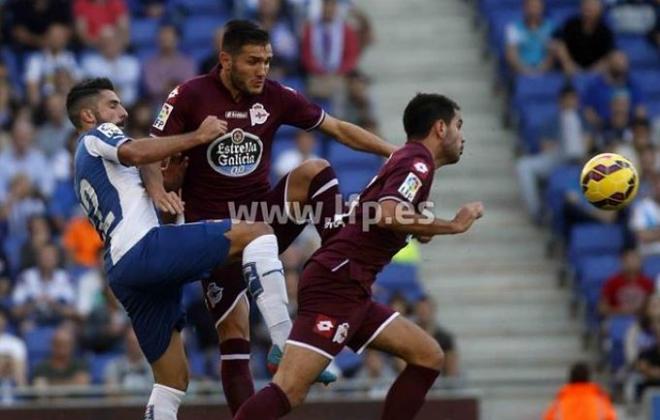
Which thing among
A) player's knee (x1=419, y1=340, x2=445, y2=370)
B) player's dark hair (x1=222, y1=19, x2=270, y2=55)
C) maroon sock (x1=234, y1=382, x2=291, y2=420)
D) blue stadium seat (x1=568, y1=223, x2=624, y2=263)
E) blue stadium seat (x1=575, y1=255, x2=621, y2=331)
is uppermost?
player's dark hair (x1=222, y1=19, x2=270, y2=55)

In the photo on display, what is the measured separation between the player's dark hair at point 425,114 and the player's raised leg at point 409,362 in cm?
111

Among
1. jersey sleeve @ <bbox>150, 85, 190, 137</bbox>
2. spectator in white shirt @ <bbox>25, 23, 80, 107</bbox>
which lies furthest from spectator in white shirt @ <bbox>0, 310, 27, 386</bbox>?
jersey sleeve @ <bbox>150, 85, 190, 137</bbox>

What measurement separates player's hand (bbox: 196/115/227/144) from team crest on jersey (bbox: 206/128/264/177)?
0.45 meters

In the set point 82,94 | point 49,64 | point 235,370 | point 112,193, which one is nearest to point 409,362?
point 235,370

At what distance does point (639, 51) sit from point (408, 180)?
10111 millimetres

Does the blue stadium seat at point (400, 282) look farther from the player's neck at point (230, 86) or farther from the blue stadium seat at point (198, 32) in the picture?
the player's neck at point (230, 86)

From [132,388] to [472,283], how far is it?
4.61m

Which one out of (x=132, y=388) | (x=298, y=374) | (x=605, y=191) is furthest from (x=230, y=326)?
(x=132, y=388)

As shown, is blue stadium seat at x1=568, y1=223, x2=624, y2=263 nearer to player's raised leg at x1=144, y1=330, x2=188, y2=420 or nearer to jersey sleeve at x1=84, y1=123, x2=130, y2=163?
player's raised leg at x1=144, y1=330, x2=188, y2=420

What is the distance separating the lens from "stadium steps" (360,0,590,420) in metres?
17.2


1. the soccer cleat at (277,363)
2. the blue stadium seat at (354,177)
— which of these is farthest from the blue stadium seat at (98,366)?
the soccer cleat at (277,363)

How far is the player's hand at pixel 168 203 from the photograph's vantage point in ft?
34.7

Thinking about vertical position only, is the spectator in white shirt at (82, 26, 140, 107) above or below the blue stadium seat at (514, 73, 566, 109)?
above

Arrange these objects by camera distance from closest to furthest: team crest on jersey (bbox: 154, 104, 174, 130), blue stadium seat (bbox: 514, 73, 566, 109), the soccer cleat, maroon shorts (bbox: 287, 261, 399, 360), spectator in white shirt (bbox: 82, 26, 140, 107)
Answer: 1. maroon shorts (bbox: 287, 261, 399, 360)
2. the soccer cleat
3. team crest on jersey (bbox: 154, 104, 174, 130)
4. spectator in white shirt (bbox: 82, 26, 140, 107)
5. blue stadium seat (bbox: 514, 73, 566, 109)
